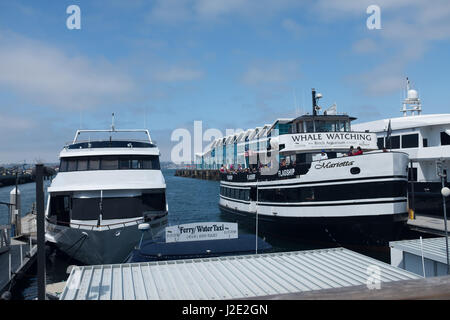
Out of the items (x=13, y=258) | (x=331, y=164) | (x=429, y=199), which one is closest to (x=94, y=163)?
(x=13, y=258)

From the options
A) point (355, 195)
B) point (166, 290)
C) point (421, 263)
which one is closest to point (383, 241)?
point (355, 195)

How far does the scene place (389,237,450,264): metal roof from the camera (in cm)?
1062

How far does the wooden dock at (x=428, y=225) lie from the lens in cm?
1784

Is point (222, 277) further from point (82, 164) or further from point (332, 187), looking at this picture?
point (332, 187)

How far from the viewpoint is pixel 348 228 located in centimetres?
1848

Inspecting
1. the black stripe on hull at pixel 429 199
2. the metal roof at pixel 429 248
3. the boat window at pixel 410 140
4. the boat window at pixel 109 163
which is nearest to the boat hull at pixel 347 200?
the metal roof at pixel 429 248

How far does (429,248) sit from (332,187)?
7.51m

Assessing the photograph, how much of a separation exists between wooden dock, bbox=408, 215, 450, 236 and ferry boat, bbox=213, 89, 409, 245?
1.85m

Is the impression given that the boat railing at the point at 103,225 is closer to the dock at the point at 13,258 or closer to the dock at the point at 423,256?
the dock at the point at 13,258

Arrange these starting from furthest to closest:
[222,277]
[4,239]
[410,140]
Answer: [410,140], [4,239], [222,277]

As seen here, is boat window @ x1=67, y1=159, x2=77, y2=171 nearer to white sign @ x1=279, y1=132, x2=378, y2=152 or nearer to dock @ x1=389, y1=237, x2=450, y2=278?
white sign @ x1=279, y1=132, x2=378, y2=152
